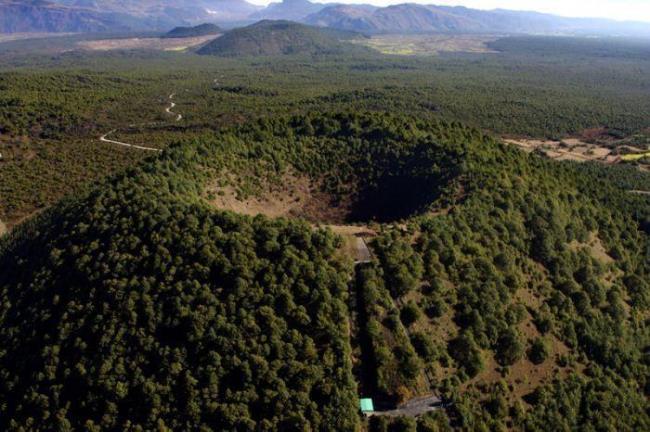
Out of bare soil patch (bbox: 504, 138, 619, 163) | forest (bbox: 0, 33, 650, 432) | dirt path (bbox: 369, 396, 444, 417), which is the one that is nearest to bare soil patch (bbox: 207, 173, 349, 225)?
forest (bbox: 0, 33, 650, 432)

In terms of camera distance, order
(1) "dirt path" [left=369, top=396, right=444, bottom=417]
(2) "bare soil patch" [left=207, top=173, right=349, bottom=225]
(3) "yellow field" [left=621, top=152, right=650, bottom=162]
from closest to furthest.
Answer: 1. (1) "dirt path" [left=369, top=396, right=444, bottom=417]
2. (2) "bare soil patch" [left=207, top=173, right=349, bottom=225]
3. (3) "yellow field" [left=621, top=152, right=650, bottom=162]

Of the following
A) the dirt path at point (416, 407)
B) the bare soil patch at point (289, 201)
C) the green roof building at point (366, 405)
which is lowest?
the dirt path at point (416, 407)

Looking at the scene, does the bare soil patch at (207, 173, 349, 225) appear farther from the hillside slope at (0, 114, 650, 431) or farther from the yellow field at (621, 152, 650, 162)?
the yellow field at (621, 152, 650, 162)

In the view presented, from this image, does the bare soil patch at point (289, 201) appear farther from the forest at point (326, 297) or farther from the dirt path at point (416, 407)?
the dirt path at point (416, 407)

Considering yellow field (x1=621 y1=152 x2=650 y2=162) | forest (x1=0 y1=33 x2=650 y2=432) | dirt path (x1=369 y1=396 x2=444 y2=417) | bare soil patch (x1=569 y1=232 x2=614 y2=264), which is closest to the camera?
forest (x1=0 y1=33 x2=650 y2=432)

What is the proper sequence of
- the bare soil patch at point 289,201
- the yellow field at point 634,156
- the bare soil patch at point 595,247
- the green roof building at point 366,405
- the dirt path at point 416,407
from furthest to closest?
the yellow field at point 634,156, the bare soil patch at point 289,201, the bare soil patch at point 595,247, the dirt path at point 416,407, the green roof building at point 366,405

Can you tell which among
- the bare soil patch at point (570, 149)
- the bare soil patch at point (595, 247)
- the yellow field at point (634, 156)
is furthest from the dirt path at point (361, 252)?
the yellow field at point (634, 156)
